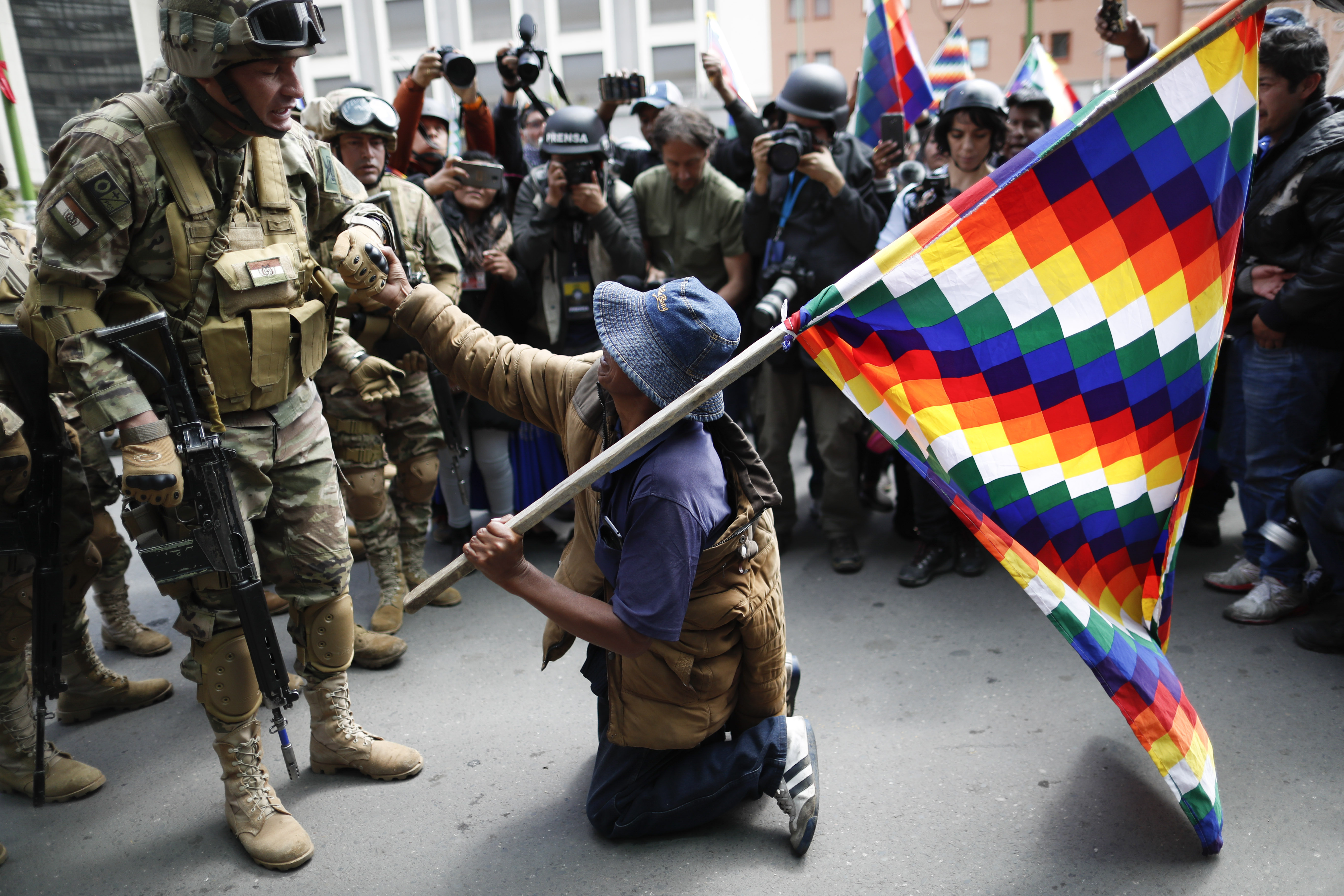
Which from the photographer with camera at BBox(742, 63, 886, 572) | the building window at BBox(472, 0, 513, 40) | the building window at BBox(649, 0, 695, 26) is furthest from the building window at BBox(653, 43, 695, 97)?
the photographer with camera at BBox(742, 63, 886, 572)

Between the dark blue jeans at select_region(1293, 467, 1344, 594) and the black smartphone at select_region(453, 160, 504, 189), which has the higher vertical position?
the black smartphone at select_region(453, 160, 504, 189)

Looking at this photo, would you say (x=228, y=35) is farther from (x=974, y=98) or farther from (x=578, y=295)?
(x=974, y=98)

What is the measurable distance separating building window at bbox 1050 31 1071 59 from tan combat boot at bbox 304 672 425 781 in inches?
1396

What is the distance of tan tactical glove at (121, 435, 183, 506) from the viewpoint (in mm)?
2168

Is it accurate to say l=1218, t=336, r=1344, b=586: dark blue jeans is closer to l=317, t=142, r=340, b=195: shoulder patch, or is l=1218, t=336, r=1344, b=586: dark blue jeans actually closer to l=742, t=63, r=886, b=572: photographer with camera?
l=742, t=63, r=886, b=572: photographer with camera

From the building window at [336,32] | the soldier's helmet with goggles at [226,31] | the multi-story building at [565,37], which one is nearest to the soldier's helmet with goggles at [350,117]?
the soldier's helmet with goggles at [226,31]

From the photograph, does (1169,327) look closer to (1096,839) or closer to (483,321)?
(1096,839)

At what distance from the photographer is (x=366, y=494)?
12.7ft

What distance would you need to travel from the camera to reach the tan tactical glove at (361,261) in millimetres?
2361

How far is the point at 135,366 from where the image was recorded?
7.57 ft

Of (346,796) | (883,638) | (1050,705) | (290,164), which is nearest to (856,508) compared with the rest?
(883,638)

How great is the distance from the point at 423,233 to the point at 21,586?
79.2 inches

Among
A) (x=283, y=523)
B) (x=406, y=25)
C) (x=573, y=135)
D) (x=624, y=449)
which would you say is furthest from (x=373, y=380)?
Result: (x=406, y=25)

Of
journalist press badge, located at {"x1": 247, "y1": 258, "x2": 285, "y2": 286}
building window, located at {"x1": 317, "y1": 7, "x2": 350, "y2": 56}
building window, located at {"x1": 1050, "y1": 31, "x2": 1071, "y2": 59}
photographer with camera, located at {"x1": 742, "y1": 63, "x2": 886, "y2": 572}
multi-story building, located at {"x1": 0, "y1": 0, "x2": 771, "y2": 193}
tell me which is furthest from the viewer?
building window, located at {"x1": 317, "y1": 7, "x2": 350, "y2": 56}
